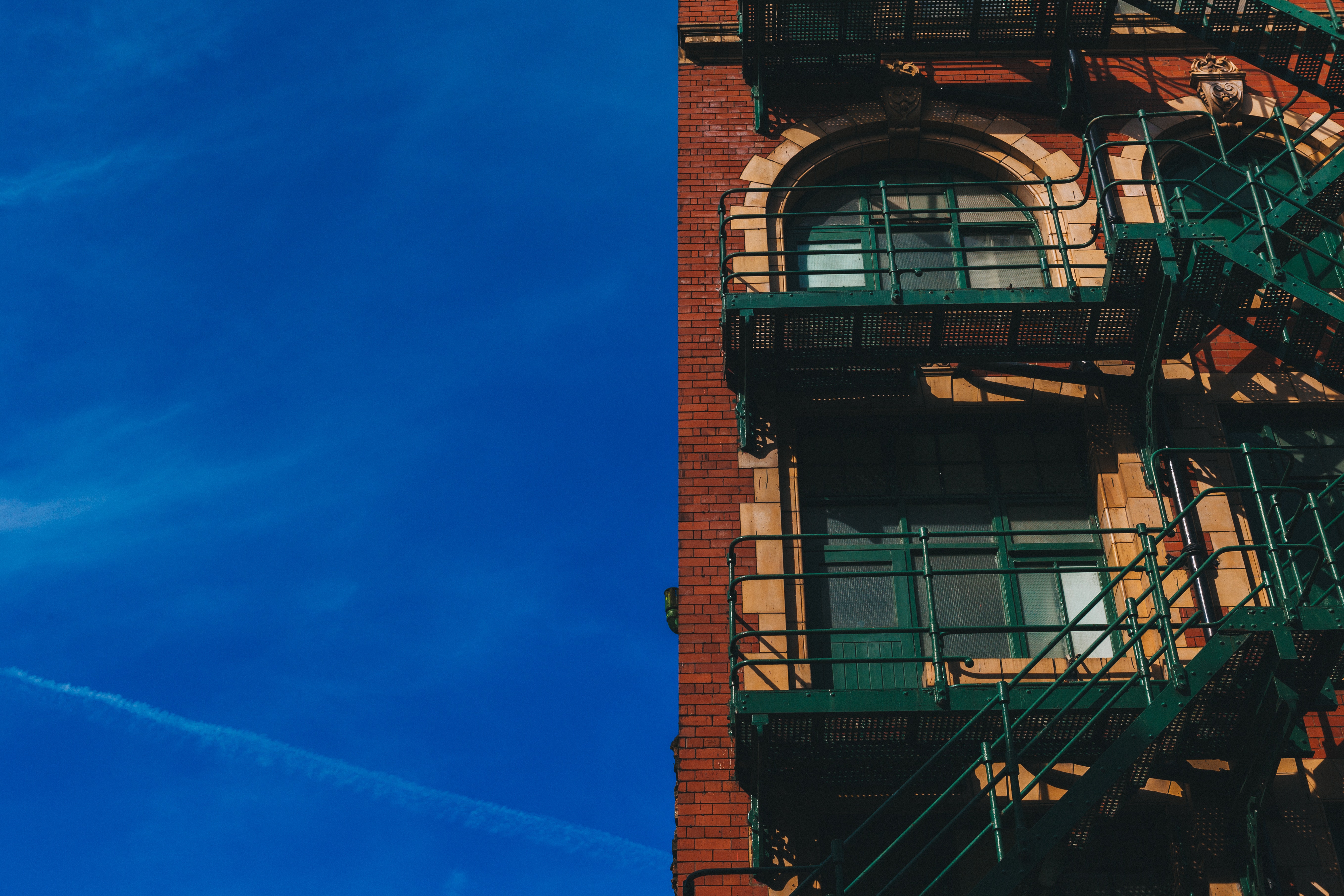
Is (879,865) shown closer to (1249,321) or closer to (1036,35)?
(1249,321)

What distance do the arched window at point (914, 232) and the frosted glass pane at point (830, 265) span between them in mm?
10

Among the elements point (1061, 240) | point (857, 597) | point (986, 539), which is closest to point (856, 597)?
point (857, 597)

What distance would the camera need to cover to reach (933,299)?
11852mm

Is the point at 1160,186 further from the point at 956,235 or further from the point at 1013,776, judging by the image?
the point at 1013,776

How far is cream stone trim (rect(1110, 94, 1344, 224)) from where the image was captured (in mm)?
13930

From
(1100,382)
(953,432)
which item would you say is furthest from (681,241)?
(1100,382)

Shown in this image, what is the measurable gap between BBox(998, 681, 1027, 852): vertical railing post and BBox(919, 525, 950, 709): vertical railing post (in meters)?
0.40

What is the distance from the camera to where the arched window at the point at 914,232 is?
1360cm

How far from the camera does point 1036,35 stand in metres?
14.7

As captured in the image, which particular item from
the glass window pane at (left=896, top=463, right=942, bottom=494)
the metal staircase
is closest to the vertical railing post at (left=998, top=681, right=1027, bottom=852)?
the glass window pane at (left=896, top=463, right=942, bottom=494)

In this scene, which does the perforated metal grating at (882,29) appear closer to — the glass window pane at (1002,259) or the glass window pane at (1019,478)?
the glass window pane at (1002,259)

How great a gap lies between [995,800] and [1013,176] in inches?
307

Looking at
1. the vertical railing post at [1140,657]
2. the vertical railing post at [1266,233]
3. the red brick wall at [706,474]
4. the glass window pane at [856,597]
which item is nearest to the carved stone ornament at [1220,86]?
the vertical railing post at [1266,233]

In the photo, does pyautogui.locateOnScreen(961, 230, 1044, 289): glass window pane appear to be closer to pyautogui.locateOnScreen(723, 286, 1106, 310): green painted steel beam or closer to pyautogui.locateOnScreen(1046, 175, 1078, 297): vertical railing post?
pyautogui.locateOnScreen(1046, 175, 1078, 297): vertical railing post
